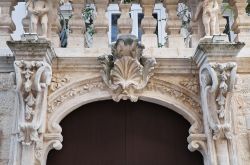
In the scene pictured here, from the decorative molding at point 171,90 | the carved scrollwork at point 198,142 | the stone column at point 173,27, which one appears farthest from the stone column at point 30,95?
the carved scrollwork at point 198,142

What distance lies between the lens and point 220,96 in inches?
167

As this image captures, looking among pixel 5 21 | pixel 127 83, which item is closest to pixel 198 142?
pixel 127 83

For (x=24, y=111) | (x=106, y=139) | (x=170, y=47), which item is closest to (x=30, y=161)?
(x=24, y=111)

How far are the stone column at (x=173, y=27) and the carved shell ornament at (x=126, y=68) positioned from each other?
0.45 metres

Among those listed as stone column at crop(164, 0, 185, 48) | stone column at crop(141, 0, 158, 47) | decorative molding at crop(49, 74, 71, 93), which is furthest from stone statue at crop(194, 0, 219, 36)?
decorative molding at crop(49, 74, 71, 93)

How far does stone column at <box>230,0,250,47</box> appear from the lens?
483 cm

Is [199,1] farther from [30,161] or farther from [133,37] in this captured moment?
[30,161]

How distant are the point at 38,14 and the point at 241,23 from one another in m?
2.33

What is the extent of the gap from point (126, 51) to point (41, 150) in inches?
53.5

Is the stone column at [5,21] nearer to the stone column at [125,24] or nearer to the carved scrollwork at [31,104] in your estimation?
the carved scrollwork at [31,104]

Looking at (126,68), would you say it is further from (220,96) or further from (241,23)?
(241,23)

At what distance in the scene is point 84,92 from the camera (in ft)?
14.9

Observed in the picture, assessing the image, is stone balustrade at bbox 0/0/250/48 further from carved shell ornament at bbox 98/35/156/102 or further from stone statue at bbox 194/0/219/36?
carved shell ornament at bbox 98/35/156/102

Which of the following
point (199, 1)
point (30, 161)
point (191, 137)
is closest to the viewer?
point (30, 161)
